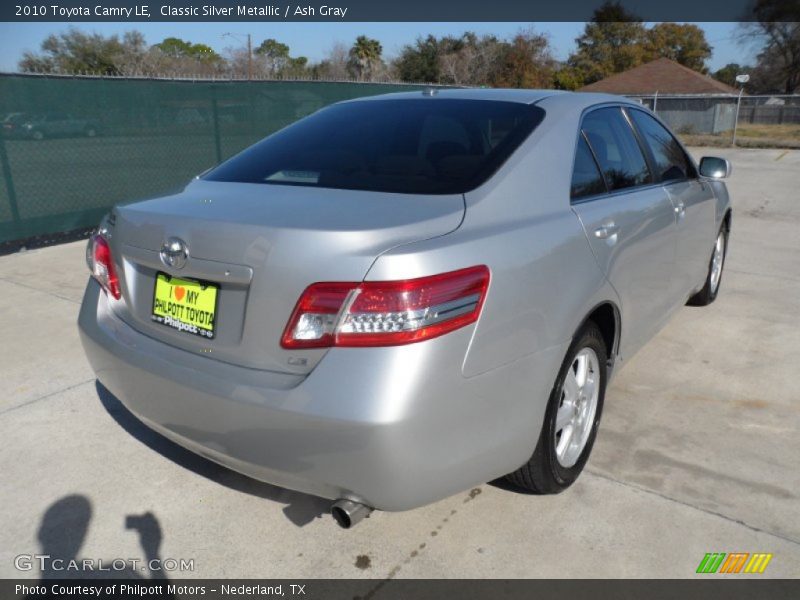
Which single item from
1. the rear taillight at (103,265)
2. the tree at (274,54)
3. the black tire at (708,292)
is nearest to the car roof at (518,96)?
the rear taillight at (103,265)

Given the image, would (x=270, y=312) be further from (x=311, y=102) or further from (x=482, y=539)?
(x=311, y=102)

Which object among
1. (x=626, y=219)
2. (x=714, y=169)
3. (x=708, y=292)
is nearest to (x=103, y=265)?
(x=626, y=219)

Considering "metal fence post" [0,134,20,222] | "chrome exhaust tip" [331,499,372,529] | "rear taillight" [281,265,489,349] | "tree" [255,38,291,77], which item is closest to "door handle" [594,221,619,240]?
"rear taillight" [281,265,489,349]

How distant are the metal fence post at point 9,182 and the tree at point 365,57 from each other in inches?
2030

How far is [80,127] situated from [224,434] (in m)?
6.97

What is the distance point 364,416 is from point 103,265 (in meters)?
1.35

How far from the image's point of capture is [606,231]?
2.70m

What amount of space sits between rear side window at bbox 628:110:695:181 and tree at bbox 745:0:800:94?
60591 mm

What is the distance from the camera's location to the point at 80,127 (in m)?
7.80

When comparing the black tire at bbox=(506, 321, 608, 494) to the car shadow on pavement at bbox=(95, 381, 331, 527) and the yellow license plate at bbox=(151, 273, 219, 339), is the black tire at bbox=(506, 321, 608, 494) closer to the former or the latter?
the car shadow on pavement at bbox=(95, 381, 331, 527)

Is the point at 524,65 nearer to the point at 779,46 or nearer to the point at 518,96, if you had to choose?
the point at 779,46

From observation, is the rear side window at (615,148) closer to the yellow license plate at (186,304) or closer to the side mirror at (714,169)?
the side mirror at (714,169)

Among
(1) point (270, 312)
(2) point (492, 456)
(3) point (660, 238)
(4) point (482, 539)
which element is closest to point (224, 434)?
(1) point (270, 312)

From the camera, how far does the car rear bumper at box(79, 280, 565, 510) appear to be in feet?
6.04
